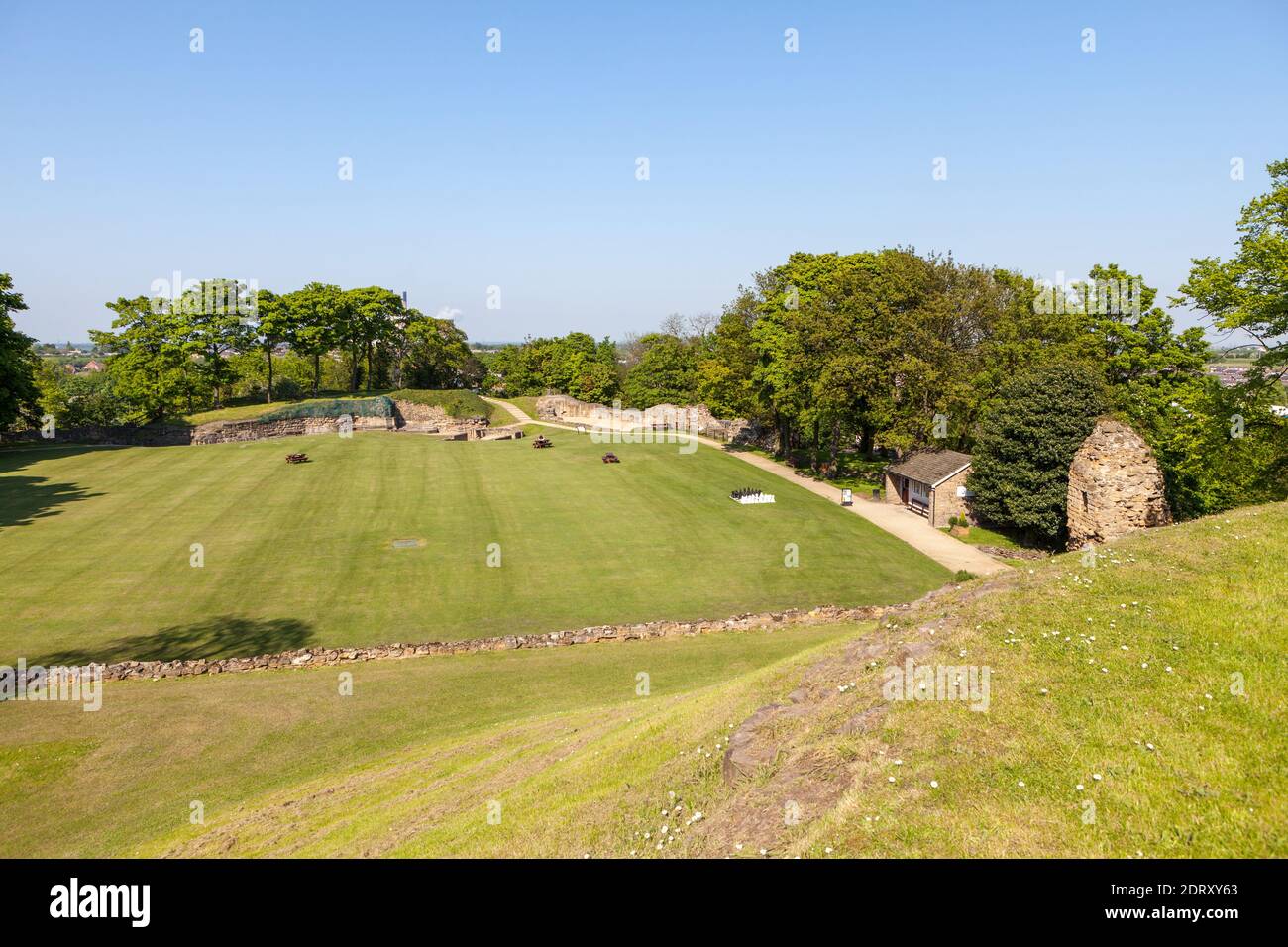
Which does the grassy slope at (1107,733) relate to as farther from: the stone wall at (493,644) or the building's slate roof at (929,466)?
the building's slate roof at (929,466)

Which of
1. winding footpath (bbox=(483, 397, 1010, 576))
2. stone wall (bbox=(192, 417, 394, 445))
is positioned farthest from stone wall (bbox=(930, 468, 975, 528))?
stone wall (bbox=(192, 417, 394, 445))

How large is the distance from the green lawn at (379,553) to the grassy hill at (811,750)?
6.97 meters

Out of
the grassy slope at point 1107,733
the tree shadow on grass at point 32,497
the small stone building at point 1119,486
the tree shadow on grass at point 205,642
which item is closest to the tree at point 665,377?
the small stone building at point 1119,486

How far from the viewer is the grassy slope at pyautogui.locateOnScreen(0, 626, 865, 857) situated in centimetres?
1491

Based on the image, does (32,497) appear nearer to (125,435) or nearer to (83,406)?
(125,435)

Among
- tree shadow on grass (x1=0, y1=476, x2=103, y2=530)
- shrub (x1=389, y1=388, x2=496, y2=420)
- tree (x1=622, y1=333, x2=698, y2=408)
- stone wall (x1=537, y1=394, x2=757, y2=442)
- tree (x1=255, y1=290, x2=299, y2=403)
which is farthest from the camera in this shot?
tree (x1=622, y1=333, x2=698, y2=408)

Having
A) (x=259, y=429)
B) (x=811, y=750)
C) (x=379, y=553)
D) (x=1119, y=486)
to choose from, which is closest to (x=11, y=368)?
(x=259, y=429)

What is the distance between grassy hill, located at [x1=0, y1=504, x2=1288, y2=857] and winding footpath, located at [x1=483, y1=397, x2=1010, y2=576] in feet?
46.3

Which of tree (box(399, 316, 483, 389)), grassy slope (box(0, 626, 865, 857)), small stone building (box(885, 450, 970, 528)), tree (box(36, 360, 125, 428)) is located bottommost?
grassy slope (box(0, 626, 865, 857))

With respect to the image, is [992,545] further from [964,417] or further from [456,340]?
[456,340]

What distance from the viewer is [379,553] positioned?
125 ft

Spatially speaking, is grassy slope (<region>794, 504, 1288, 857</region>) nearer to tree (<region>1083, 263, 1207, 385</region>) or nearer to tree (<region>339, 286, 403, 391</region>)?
tree (<region>1083, 263, 1207, 385</region>)

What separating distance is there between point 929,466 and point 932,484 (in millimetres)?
3393
